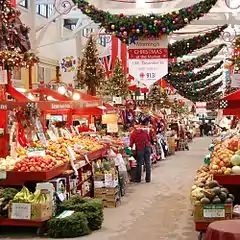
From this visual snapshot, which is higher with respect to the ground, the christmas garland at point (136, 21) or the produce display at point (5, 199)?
the christmas garland at point (136, 21)

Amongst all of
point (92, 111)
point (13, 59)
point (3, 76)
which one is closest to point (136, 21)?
point (13, 59)

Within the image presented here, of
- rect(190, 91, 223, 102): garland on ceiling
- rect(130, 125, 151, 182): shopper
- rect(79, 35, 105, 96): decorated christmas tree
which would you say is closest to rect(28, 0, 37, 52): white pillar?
rect(79, 35, 105, 96): decorated christmas tree

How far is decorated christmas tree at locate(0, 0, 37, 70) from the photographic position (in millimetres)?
8625

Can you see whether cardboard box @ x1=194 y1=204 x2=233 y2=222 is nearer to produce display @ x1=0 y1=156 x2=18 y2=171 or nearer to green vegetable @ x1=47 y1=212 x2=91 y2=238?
green vegetable @ x1=47 y1=212 x2=91 y2=238

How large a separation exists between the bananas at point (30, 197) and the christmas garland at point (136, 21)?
3967mm

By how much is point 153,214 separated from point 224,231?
13.5 ft

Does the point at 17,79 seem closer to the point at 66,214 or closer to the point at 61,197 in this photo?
the point at 61,197

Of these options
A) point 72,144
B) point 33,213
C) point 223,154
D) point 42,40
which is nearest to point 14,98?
point 72,144

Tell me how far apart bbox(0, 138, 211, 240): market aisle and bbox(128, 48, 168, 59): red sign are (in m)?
2.79

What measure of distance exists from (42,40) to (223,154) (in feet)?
38.1

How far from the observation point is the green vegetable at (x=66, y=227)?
7527 mm

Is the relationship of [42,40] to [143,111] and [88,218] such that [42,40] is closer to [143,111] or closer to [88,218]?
[143,111]

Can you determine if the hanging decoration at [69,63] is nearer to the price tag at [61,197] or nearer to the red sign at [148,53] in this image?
the red sign at [148,53]

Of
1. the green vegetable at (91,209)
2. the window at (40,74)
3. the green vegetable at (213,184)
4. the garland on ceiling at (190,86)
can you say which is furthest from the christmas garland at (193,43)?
the garland on ceiling at (190,86)
